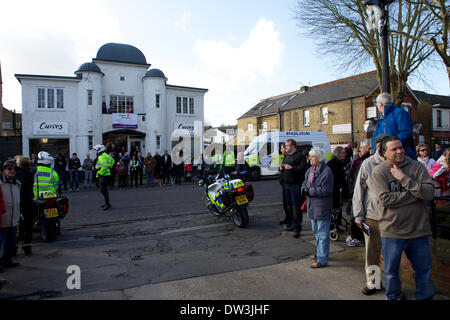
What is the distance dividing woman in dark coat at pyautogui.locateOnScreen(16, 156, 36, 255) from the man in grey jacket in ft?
19.5

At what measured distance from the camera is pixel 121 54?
24.7 m

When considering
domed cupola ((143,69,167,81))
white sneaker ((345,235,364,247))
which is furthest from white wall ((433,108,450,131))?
white sneaker ((345,235,364,247))

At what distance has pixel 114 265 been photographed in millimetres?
4906

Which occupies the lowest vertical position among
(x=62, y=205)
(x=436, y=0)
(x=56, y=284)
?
(x=56, y=284)

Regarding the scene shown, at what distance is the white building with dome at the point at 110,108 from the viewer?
70.2 ft

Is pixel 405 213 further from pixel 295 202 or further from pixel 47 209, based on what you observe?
pixel 47 209

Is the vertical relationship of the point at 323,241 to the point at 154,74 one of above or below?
below

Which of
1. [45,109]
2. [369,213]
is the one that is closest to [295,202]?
[369,213]

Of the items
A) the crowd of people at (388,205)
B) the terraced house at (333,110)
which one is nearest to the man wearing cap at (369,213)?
the crowd of people at (388,205)

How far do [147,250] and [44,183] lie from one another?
2.76m

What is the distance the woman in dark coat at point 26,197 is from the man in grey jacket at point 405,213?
5951 mm
